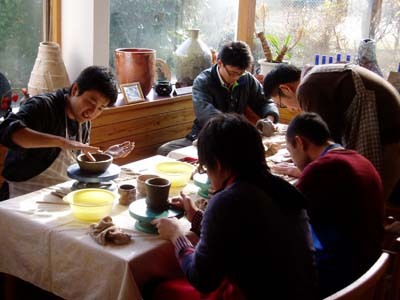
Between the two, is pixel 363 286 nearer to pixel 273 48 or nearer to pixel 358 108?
pixel 358 108

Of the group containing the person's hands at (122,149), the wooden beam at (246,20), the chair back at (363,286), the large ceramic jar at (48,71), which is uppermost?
the wooden beam at (246,20)

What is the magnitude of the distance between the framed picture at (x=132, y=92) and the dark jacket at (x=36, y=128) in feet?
3.95

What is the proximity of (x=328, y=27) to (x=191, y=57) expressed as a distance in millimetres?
1229

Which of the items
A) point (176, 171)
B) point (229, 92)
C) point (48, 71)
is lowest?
point (176, 171)

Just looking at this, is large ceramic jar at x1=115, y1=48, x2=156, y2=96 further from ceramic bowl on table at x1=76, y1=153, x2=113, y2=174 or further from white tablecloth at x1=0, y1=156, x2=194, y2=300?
white tablecloth at x1=0, y1=156, x2=194, y2=300

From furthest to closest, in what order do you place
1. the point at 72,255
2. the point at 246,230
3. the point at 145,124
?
the point at 145,124
the point at 72,255
the point at 246,230

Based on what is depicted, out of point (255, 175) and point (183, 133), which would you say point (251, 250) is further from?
point (183, 133)

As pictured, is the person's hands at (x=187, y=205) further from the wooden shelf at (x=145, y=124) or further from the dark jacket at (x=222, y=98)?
the wooden shelf at (x=145, y=124)

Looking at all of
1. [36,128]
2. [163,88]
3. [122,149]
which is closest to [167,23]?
[163,88]

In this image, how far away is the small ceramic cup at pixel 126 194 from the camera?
1886 mm

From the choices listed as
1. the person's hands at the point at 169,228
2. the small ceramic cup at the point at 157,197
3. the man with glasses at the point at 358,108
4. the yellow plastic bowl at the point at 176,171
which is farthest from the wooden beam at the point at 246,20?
the person's hands at the point at 169,228

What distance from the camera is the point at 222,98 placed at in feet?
11.2

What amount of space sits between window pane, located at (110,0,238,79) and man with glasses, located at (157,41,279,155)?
0.72 m

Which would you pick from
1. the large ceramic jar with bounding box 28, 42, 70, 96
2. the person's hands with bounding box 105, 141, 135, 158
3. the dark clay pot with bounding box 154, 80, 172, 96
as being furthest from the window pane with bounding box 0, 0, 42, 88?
the person's hands with bounding box 105, 141, 135, 158
